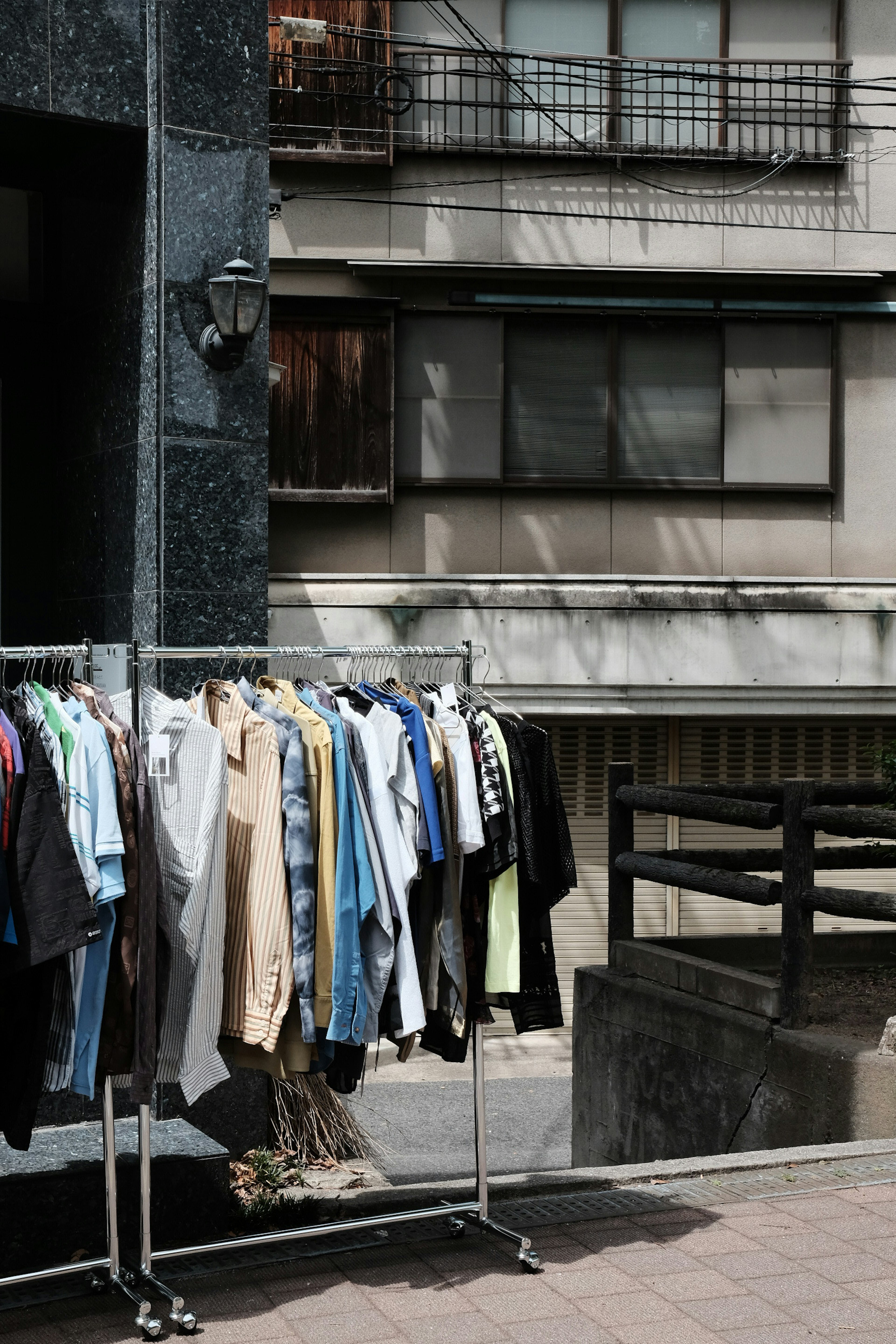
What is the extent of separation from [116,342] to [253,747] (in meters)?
2.92

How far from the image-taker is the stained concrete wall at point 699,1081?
259 inches

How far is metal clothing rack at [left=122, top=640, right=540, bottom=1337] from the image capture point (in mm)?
4520

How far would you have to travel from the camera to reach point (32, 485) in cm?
734

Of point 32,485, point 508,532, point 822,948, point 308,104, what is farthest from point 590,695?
point 32,485

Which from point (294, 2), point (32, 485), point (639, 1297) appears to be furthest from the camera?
point (294, 2)

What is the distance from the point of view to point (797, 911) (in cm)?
712

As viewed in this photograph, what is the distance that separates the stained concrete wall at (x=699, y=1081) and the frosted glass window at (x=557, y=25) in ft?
31.2

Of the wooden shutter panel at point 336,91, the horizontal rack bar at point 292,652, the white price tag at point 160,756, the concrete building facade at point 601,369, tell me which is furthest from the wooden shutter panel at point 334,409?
the white price tag at point 160,756

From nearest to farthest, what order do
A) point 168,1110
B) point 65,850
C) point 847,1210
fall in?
point 65,850
point 847,1210
point 168,1110

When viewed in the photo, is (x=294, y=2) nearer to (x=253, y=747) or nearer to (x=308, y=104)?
(x=308, y=104)

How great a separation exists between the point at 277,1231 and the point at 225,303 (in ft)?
12.5

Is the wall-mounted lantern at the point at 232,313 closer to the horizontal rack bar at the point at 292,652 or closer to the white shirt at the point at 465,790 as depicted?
the horizontal rack bar at the point at 292,652

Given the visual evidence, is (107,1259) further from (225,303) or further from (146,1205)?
(225,303)

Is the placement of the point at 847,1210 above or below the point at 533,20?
below
